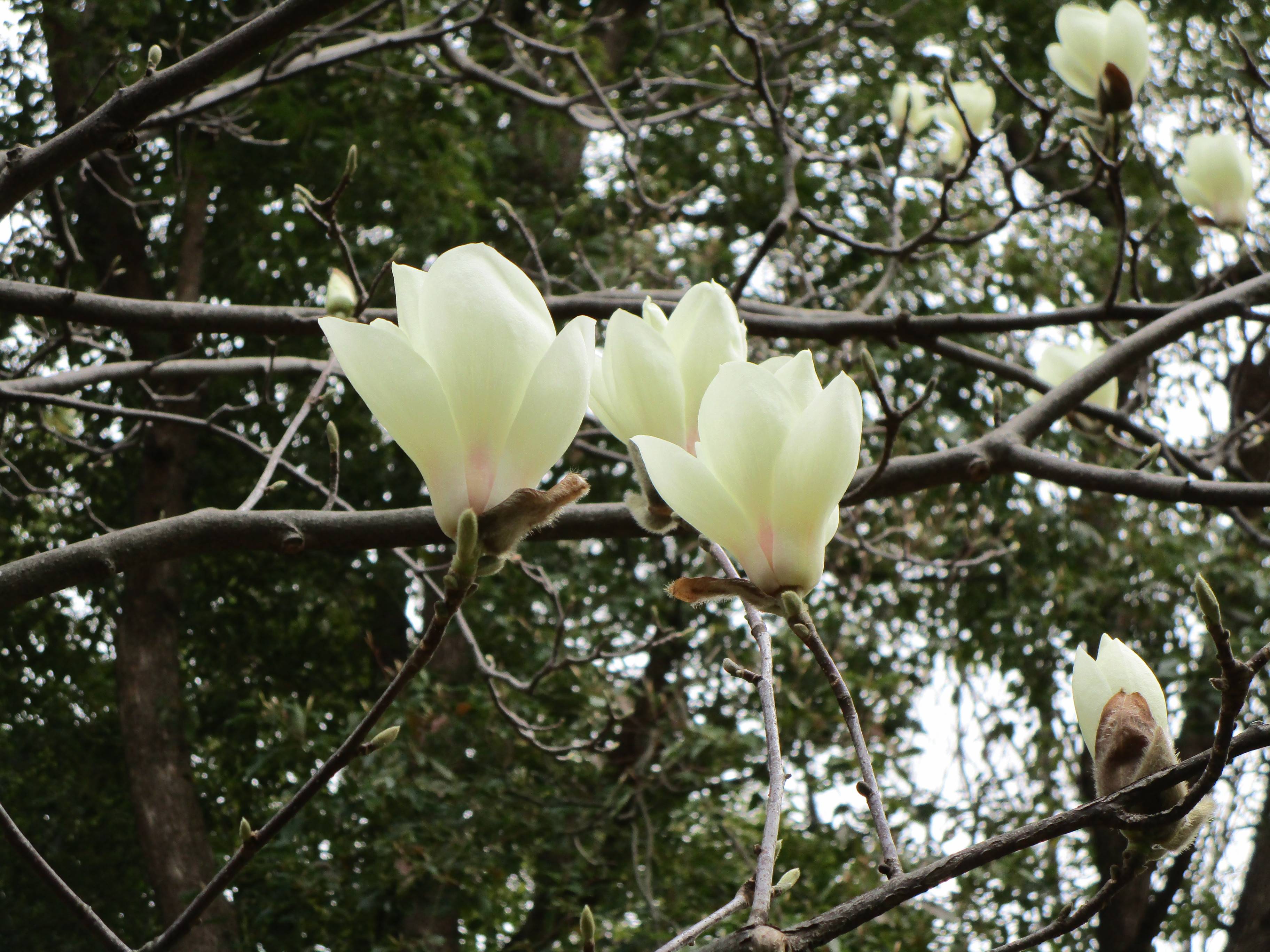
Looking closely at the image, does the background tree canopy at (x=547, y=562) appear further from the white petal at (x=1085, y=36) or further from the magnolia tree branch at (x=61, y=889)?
the magnolia tree branch at (x=61, y=889)

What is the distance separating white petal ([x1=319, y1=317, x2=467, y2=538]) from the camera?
55 cm

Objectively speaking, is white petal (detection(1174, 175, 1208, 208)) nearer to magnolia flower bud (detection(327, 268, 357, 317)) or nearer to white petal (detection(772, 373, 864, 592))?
magnolia flower bud (detection(327, 268, 357, 317))

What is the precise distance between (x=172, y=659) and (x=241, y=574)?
1.37ft

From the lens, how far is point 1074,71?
73.6 inches

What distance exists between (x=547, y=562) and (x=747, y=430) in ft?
11.1

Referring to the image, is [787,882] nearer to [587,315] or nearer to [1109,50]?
[587,315]

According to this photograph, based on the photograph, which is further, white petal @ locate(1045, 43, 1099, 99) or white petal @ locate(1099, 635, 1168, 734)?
white petal @ locate(1045, 43, 1099, 99)

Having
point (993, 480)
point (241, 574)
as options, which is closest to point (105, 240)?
point (241, 574)

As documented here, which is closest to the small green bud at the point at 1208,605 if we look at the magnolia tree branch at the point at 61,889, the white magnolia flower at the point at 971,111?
the magnolia tree branch at the point at 61,889

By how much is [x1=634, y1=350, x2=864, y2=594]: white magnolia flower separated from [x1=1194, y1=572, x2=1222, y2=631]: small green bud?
167mm

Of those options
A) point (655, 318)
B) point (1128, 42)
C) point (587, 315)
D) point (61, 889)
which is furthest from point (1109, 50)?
point (61, 889)

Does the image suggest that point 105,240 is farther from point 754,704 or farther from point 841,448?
point 841,448

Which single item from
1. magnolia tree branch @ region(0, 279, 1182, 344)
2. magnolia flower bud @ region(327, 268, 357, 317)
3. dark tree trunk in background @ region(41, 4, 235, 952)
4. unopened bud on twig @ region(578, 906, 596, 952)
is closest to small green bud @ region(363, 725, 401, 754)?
unopened bud on twig @ region(578, 906, 596, 952)

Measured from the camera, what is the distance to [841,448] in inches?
23.0
